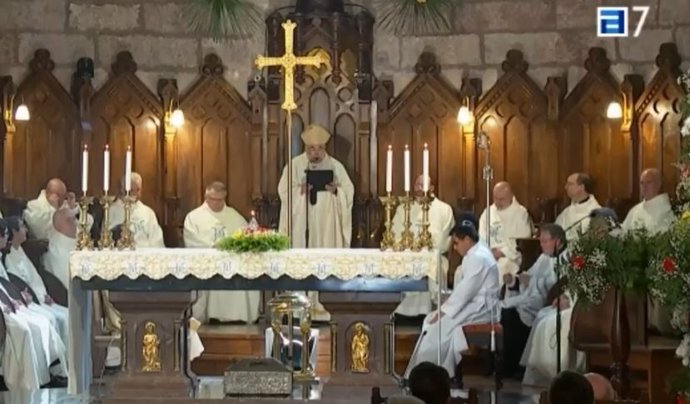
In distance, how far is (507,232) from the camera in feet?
46.2

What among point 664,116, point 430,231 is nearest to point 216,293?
point 430,231

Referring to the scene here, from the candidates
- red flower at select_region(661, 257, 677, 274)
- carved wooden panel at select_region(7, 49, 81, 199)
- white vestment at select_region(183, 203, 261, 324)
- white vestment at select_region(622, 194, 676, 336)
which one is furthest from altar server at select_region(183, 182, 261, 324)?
red flower at select_region(661, 257, 677, 274)

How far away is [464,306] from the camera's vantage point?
36.9 feet

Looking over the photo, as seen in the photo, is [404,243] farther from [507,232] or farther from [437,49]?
[437,49]

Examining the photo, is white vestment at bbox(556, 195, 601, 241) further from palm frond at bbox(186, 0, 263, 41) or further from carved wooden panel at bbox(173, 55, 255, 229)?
palm frond at bbox(186, 0, 263, 41)

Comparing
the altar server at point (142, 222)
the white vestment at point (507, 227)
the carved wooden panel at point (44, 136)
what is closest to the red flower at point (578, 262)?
the white vestment at point (507, 227)

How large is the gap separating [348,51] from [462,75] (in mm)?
1281

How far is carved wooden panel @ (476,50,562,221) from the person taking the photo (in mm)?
14609

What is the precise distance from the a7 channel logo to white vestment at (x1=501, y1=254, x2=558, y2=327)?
11.5 ft

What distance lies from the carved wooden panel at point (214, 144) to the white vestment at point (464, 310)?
416 centimetres

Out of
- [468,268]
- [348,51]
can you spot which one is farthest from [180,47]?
[468,268]

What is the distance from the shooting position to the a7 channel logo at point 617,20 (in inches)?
569

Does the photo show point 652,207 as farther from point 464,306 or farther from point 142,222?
point 142,222

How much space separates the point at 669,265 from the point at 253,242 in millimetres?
2889
